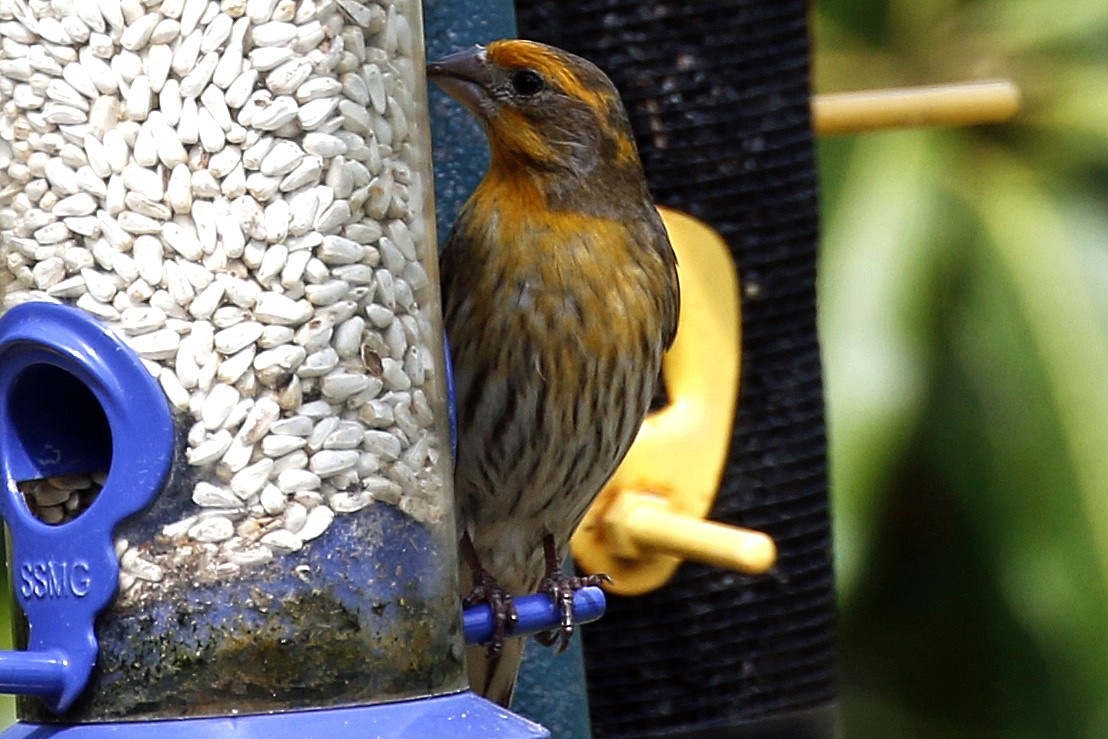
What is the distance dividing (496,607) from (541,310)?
2.12 ft

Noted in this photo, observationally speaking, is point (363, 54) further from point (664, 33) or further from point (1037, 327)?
point (1037, 327)

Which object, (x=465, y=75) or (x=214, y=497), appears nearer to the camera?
(x=214, y=497)

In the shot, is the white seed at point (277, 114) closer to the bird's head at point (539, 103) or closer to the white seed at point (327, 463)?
the white seed at point (327, 463)

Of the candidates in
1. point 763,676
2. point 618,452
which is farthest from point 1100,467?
point 618,452

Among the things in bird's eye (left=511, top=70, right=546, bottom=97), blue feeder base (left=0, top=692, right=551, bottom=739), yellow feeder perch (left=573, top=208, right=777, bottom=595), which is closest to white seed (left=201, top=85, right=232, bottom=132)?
blue feeder base (left=0, top=692, right=551, bottom=739)

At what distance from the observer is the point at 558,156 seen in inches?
146

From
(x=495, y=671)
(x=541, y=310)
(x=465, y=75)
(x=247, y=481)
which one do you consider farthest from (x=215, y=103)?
(x=495, y=671)

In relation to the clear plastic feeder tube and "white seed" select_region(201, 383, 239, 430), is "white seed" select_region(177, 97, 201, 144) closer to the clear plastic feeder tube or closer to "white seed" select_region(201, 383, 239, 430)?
the clear plastic feeder tube

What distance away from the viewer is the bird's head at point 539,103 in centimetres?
351

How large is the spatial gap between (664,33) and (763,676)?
4.73ft

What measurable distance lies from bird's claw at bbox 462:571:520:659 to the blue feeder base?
1.48ft

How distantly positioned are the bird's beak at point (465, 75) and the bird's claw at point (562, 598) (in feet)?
2.64

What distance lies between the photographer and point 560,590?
3482mm

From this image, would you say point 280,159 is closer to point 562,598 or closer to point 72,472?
point 72,472
